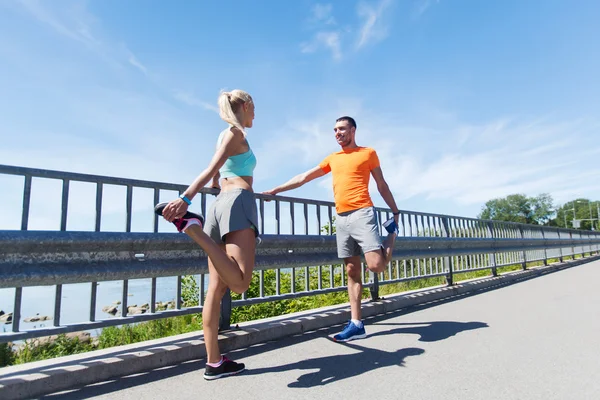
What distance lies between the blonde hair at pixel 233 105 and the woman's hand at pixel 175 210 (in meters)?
0.72

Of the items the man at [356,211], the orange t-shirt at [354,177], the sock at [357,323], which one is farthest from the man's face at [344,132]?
the sock at [357,323]

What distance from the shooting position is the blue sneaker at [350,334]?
3.91 meters

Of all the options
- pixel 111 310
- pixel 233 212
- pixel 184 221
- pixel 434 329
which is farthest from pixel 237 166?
pixel 111 310

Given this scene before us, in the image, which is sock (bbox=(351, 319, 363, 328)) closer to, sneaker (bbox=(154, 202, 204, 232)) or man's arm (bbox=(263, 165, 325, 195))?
man's arm (bbox=(263, 165, 325, 195))

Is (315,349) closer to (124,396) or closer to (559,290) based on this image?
(124,396)

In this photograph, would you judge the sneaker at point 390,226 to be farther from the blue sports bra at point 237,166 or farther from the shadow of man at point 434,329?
the blue sports bra at point 237,166

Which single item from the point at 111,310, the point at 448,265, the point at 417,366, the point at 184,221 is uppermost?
the point at 184,221

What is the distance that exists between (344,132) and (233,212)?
78.5 inches

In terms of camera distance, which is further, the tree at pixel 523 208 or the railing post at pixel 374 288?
the tree at pixel 523 208

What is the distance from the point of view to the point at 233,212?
2.89 meters

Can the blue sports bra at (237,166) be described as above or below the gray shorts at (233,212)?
above

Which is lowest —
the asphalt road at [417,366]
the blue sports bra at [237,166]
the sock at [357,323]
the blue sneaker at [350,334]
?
the asphalt road at [417,366]

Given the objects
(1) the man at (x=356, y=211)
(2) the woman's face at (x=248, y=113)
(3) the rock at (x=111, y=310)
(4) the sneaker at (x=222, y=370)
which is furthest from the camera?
(3) the rock at (x=111, y=310)

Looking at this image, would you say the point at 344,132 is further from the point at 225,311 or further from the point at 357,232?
the point at 225,311
